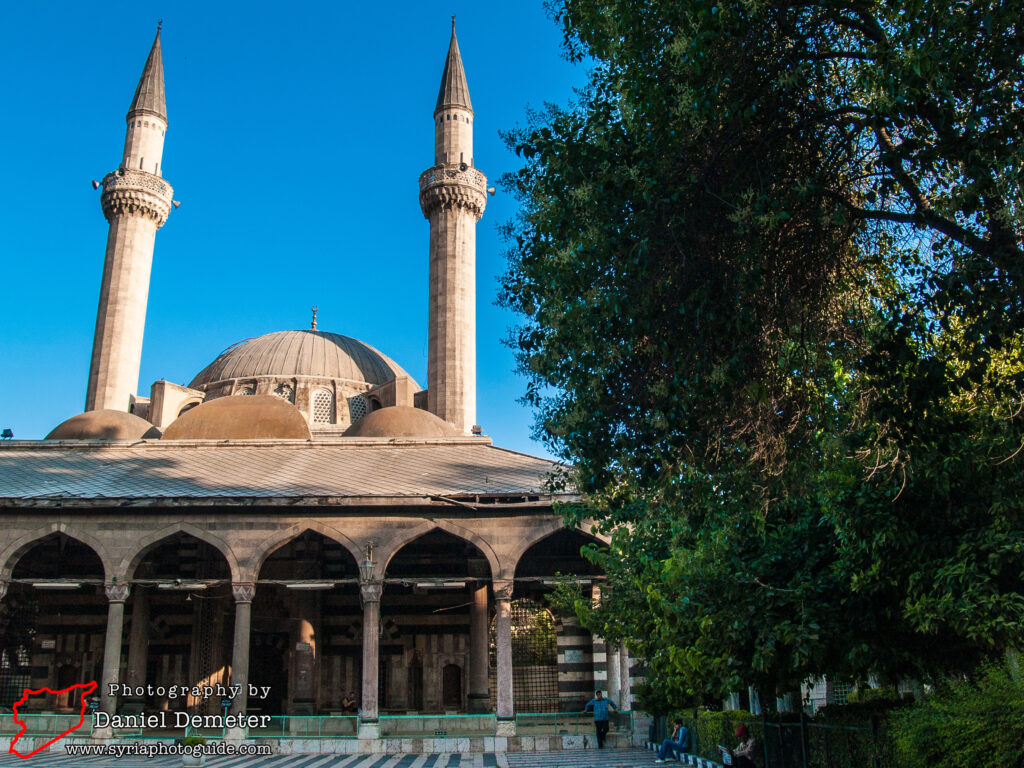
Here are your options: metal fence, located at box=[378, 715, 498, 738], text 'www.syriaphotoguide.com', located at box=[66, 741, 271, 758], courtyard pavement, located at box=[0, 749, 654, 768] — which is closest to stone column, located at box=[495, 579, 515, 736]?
metal fence, located at box=[378, 715, 498, 738]

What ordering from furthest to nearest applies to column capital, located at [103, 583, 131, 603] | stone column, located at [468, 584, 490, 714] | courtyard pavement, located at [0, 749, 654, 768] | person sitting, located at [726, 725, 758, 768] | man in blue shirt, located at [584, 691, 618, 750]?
stone column, located at [468, 584, 490, 714]
column capital, located at [103, 583, 131, 603]
man in blue shirt, located at [584, 691, 618, 750]
courtyard pavement, located at [0, 749, 654, 768]
person sitting, located at [726, 725, 758, 768]

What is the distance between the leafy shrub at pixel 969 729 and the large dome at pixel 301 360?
1189 inches

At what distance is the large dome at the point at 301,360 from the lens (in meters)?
34.9

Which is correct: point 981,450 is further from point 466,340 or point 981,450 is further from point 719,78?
point 466,340

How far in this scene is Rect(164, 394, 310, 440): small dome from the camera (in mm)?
25219

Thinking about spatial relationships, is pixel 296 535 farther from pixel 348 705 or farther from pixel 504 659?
pixel 348 705

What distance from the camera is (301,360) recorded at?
35.2 meters

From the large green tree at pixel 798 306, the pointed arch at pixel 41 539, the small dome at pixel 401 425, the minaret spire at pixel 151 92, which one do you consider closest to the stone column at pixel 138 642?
the pointed arch at pixel 41 539

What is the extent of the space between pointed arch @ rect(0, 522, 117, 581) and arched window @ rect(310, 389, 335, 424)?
16626 millimetres

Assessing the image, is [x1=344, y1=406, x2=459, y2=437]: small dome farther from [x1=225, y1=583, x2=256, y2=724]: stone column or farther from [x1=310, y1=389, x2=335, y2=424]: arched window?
[x1=225, y1=583, x2=256, y2=724]: stone column

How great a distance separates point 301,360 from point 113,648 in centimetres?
1958

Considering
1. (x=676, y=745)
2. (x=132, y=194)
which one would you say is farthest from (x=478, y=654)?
(x=132, y=194)

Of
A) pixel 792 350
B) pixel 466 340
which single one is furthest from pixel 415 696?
pixel 792 350

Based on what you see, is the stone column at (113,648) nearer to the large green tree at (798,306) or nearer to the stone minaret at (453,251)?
the large green tree at (798,306)
